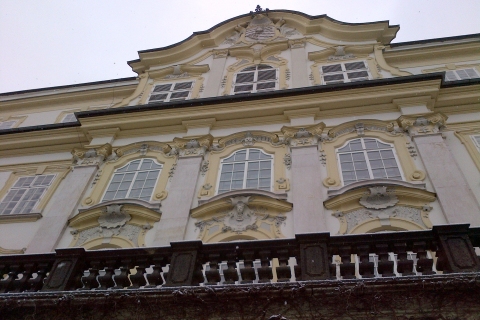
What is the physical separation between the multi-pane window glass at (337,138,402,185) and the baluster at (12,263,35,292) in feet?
24.8

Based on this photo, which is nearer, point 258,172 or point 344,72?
point 258,172

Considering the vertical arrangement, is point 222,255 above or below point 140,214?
below

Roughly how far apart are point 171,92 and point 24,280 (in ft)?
33.9

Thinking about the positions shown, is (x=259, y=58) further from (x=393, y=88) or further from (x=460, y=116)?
(x=460, y=116)

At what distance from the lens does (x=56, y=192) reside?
13.9 metres

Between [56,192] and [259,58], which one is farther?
[259,58]

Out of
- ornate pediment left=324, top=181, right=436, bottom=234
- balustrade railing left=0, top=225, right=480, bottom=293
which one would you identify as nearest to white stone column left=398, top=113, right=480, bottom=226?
ornate pediment left=324, top=181, right=436, bottom=234

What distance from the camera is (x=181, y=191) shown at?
12336 millimetres

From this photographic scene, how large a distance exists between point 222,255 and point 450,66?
518 inches

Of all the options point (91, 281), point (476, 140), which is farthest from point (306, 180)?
point (91, 281)

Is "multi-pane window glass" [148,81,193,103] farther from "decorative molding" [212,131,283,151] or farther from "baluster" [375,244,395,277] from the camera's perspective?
"baluster" [375,244,395,277]

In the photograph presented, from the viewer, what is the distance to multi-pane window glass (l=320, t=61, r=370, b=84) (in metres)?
15.8

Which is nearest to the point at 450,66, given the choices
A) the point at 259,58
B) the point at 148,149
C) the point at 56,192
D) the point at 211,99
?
the point at 259,58

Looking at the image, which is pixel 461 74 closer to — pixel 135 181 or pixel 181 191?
pixel 181 191
